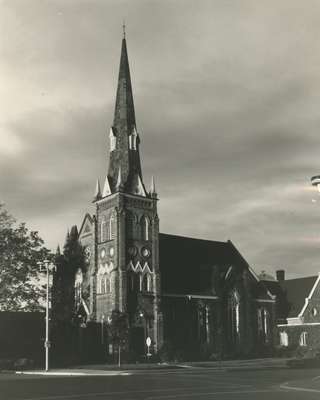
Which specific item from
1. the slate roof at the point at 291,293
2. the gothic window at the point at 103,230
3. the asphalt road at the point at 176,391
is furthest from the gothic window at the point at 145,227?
the asphalt road at the point at 176,391

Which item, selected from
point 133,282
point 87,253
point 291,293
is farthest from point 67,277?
point 291,293

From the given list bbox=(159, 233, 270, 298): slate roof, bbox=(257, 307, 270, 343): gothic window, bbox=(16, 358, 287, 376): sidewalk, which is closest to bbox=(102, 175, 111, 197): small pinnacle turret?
bbox=(159, 233, 270, 298): slate roof

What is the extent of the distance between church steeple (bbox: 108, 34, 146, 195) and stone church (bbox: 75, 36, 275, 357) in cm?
10

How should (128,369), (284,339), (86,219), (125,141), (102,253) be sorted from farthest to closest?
(284,339), (86,219), (125,141), (102,253), (128,369)

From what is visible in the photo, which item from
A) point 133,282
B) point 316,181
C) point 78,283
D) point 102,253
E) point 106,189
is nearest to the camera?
point 316,181

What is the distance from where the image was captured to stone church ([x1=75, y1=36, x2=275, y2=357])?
187 feet

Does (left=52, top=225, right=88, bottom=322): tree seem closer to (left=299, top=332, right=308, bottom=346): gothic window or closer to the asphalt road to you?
(left=299, top=332, right=308, bottom=346): gothic window

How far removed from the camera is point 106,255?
194 ft

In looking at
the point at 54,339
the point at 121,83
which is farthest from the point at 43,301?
the point at 121,83

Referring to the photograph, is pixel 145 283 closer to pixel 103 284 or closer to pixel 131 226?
pixel 103 284

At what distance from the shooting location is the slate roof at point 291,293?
73.2m

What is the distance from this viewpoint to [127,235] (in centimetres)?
5900

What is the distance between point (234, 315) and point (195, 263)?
7.08 meters

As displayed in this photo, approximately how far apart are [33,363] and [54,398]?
90.2 feet
